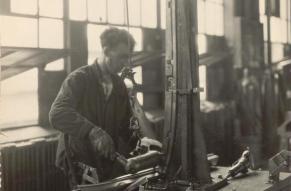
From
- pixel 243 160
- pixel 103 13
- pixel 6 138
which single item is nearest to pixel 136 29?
pixel 103 13

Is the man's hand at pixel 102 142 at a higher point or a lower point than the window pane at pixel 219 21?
lower

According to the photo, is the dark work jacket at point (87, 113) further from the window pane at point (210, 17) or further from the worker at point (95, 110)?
the window pane at point (210, 17)

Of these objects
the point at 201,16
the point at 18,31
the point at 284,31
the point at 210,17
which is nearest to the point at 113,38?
the point at 18,31

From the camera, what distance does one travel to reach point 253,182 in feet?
8.84

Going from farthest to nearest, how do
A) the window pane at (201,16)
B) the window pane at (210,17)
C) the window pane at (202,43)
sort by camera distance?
1. the window pane at (210,17)
2. the window pane at (202,43)
3. the window pane at (201,16)

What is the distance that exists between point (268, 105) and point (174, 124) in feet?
17.0

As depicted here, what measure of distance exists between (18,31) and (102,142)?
5.72 feet

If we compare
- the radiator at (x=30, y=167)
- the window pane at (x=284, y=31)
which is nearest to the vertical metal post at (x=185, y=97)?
the radiator at (x=30, y=167)

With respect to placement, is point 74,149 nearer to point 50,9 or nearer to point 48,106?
point 48,106

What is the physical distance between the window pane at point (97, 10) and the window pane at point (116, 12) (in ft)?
0.27

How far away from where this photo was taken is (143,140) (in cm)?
268

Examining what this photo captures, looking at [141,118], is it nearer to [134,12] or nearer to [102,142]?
[102,142]

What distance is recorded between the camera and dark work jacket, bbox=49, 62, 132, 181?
2408mm

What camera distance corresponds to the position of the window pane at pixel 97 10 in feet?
14.6
